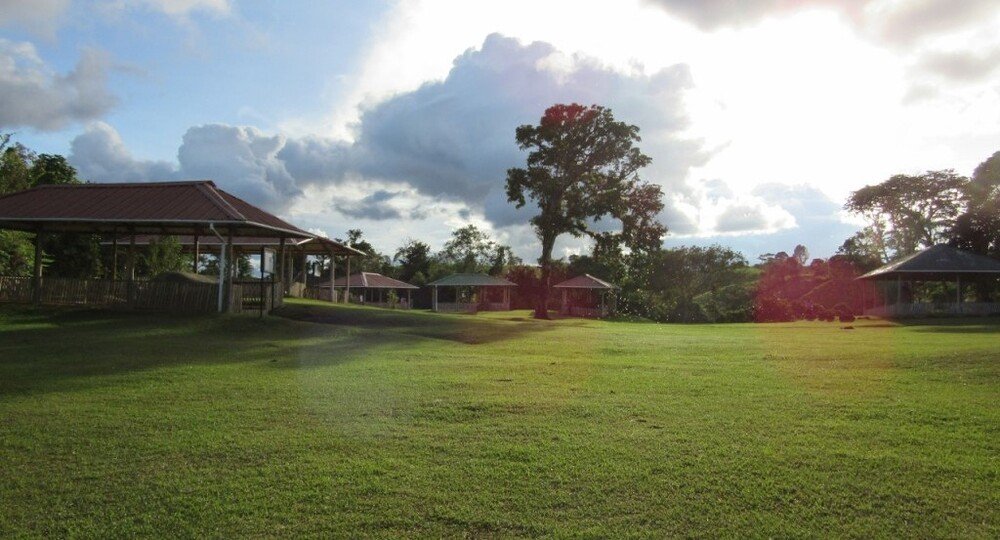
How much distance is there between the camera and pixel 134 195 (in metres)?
21.3

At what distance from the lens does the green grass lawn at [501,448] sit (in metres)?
4.27

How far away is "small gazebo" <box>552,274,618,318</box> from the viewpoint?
1663 inches

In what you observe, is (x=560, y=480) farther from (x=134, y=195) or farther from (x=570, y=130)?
(x=570, y=130)

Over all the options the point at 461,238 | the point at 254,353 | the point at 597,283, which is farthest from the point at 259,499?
the point at 461,238

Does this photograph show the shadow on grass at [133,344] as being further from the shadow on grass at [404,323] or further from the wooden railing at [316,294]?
the wooden railing at [316,294]

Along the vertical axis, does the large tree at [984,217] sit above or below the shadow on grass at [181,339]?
above

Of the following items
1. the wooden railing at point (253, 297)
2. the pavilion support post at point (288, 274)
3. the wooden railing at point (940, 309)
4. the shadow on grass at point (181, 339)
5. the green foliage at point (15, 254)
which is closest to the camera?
the shadow on grass at point (181, 339)

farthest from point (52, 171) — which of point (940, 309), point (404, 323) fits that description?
point (940, 309)

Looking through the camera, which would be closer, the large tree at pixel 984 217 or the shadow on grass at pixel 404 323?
the shadow on grass at pixel 404 323

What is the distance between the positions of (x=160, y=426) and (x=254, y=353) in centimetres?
646

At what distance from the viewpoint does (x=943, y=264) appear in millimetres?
32781

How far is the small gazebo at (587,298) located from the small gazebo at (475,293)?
4.07 m

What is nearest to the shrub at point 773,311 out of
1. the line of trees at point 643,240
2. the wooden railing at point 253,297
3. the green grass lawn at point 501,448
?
the line of trees at point 643,240

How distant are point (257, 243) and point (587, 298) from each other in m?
26.0
